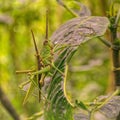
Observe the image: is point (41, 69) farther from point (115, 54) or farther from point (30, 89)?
point (115, 54)

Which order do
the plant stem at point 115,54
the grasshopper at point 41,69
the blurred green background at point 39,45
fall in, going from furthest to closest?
the blurred green background at point 39,45 → the plant stem at point 115,54 → the grasshopper at point 41,69

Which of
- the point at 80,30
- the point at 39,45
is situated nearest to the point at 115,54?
the point at 80,30

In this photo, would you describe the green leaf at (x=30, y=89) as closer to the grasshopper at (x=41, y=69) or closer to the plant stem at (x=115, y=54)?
the grasshopper at (x=41, y=69)

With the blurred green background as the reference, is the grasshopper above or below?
above

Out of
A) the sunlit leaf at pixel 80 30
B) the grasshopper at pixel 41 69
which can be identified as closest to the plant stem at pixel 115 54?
the sunlit leaf at pixel 80 30

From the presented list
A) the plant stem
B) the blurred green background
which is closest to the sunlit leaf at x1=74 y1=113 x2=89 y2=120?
the plant stem

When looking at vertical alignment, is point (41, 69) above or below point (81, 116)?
above

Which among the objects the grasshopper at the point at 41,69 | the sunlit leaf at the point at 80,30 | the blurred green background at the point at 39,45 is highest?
the sunlit leaf at the point at 80,30

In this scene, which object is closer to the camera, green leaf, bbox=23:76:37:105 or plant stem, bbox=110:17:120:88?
green leaf, bbox=23:76:37:105

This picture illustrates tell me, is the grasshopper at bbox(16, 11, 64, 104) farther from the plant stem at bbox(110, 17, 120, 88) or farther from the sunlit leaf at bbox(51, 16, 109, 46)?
the plant stem at bbox(110, 17, 120, 88)
